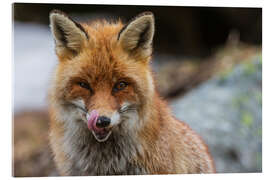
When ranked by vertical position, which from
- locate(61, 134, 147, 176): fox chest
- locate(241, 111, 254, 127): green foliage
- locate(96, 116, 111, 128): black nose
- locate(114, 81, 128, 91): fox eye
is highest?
locate(114, 81, 128, 91): fox eye

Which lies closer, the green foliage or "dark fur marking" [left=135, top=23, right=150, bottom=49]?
"dark fur marking" [left=135, top=23, right=150, bottom=49]

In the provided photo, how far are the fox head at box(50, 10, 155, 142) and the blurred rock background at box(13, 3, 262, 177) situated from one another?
121cm

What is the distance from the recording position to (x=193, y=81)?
7070mm

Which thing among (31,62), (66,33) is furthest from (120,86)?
(31,62)

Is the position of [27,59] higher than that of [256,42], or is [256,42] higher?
[256,42]

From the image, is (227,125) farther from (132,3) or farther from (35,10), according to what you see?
(35,10)

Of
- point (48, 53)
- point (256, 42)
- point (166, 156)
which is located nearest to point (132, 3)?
point (48, 53)

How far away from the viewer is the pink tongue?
299 cm

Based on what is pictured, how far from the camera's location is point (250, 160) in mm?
5074

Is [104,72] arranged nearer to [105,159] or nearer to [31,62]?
[105,159]

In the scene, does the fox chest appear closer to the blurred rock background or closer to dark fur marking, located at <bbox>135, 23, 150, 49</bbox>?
dark fur marking, located at <bbox>135, 23, 150, 49</bbox>

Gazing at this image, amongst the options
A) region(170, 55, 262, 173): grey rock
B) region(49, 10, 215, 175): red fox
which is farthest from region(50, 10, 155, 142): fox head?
region(170, 55, 262, 173): grey rock

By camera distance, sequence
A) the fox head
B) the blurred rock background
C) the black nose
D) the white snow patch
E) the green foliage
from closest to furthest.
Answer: the black nose → the fox head → the white snow patch → the blurred rock background → the green foliage
